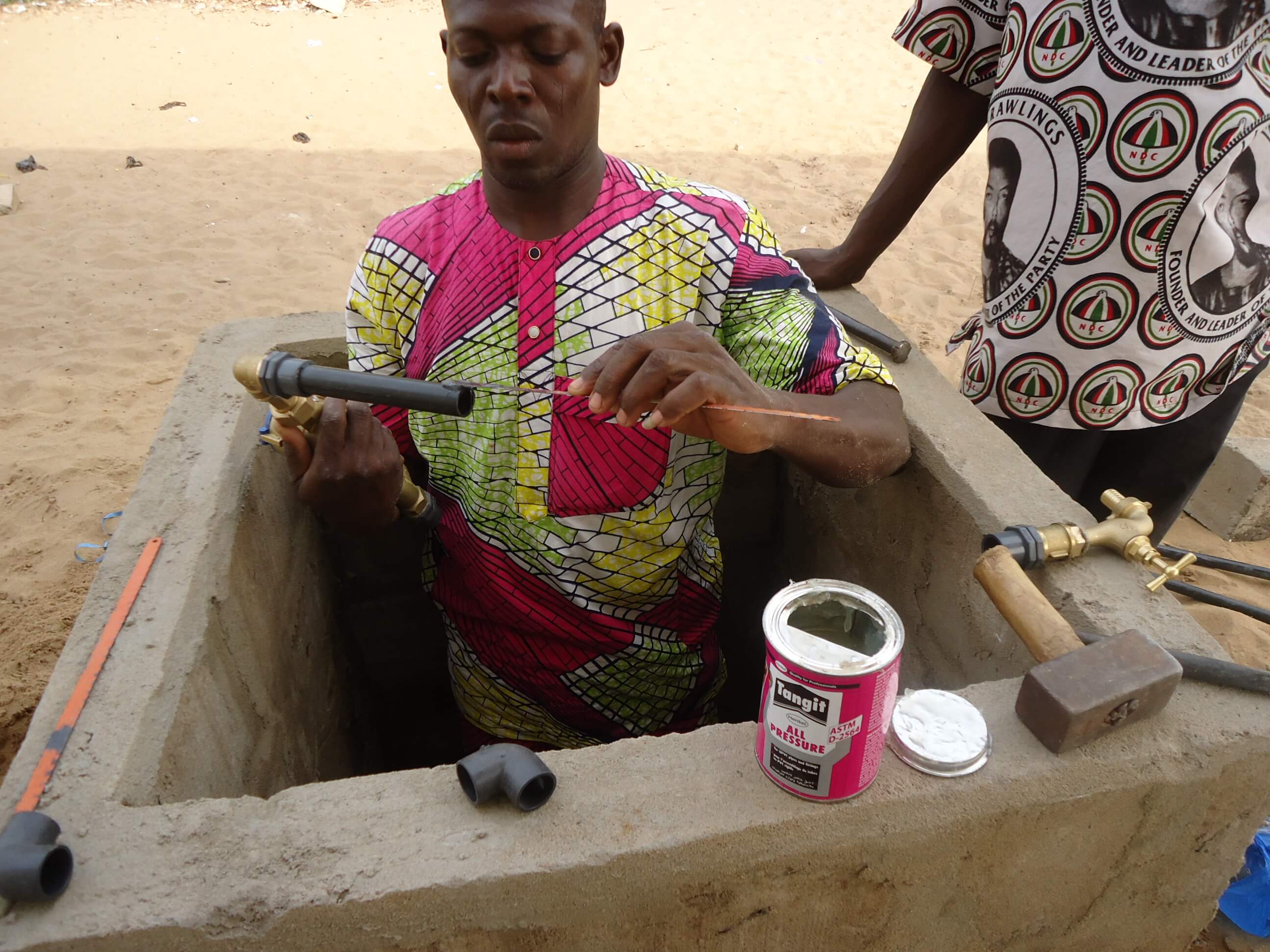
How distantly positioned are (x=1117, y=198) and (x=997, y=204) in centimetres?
25

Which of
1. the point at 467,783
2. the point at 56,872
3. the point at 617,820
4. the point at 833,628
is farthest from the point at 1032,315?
the point at 56,872

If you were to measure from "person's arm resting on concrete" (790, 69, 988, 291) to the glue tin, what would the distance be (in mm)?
1508

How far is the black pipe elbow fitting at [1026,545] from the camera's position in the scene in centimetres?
162

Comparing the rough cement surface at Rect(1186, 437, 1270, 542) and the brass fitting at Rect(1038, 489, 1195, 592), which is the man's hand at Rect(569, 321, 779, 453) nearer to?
the brass fitting at Rect(1038, 489, 1195, 592)

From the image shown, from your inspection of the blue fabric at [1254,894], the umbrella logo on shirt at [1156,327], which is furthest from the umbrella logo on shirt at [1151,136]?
the blue fabric at [1254,894]

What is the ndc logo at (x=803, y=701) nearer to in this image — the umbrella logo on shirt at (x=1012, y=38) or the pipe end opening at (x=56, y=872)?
the pipe end opening at (x=56, y=872)

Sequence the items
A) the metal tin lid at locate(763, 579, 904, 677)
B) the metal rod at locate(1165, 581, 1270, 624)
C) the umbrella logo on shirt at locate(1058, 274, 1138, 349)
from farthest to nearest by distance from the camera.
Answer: the metal rod at locate(1165, 581, 1270, 624) < the umbrella logo on shirt at locate(1058, 274, 1138, 349) < the metal tin lid at locate(763, 579, 904, 677)

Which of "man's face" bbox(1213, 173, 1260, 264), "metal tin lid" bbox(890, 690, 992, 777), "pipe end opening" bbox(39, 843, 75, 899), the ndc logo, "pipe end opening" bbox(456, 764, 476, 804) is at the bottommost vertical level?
"pipe end opening" bbox(39, 843, 75, 899)

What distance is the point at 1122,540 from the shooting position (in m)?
1.65

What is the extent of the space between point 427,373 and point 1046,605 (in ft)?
4.02

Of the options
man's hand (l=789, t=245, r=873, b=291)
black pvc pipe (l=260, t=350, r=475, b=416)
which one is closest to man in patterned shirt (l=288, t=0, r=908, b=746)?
black pvc pipe (l=260, t=350, r=475, b=416)

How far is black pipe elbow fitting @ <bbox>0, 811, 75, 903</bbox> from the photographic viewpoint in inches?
43.6

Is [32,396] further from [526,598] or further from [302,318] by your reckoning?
[526,598]

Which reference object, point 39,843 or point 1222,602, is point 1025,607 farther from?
point 1222,602
